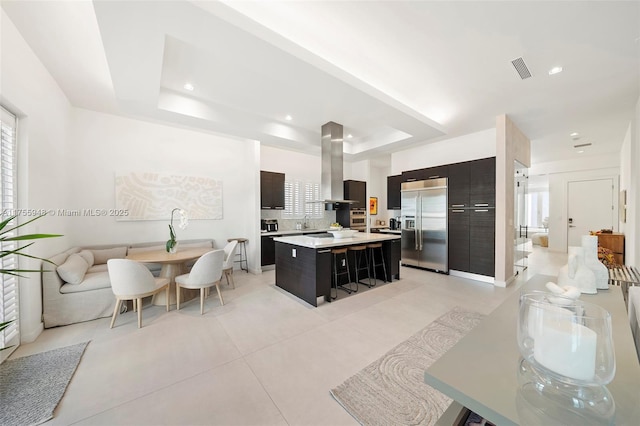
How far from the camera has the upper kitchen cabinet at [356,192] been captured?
24.0 feet

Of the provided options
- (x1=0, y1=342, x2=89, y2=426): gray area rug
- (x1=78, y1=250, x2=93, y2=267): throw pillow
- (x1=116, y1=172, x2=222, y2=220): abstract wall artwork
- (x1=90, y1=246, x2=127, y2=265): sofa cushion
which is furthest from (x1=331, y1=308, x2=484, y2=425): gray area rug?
(x1=116, y1=172, x2=222, y2=220): abstract wall artwork

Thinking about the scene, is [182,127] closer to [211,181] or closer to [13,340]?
[211,181]

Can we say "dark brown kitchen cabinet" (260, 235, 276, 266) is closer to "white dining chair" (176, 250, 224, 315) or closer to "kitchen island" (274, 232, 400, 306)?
"kitchen island" (274, 232, 400, 306)

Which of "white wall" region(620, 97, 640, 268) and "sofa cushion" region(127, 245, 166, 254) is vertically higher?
"white wall" region(620, 97, 640, 268)

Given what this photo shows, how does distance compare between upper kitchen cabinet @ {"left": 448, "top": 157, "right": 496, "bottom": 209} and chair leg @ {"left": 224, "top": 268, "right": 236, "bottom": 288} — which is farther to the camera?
upper kitchen cabinet @ {"left": 448, "top": 157, "right": 496, "bottom": 209}

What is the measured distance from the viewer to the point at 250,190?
545cm

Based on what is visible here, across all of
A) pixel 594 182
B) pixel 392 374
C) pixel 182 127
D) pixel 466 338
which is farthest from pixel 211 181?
pixel 594 182

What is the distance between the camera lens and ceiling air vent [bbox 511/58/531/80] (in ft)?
9.31

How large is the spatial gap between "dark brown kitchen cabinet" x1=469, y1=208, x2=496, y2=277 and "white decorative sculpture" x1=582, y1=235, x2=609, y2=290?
3.21 metres

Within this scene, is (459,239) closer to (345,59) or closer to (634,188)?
(634,188)

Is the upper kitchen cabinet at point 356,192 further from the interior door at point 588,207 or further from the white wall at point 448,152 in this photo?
the interior door at point 588,207

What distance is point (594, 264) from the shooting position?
157cm

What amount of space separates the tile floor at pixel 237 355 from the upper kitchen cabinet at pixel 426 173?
2.57 meters

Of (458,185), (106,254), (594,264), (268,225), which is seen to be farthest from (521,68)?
(106,254)
